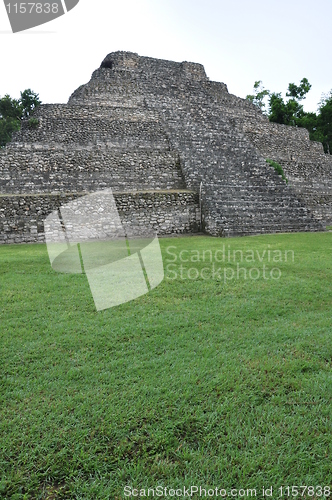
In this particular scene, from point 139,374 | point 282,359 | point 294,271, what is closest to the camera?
point 139,374

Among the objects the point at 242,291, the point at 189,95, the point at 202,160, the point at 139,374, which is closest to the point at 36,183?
the point at 202,160

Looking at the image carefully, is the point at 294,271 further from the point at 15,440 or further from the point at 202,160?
the point at 202,160

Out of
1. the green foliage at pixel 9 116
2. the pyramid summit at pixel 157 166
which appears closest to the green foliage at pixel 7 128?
the green foliage at pixel 9 116

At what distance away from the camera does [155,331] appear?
8.98 feet

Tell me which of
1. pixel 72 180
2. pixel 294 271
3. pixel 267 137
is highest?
pixel 267 137

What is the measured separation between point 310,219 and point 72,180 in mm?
9020

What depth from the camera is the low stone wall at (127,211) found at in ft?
29.2

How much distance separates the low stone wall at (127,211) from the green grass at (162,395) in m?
6.07

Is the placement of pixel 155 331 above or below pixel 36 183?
below

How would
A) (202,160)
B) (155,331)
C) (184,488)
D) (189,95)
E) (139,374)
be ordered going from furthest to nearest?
(189,95) < (202,160) < (155,331) < (139,374) < (184,488)

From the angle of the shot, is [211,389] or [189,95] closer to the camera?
[211,389]

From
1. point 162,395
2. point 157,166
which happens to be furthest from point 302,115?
point 162,395

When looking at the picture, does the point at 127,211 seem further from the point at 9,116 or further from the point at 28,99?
the point at 9,116
